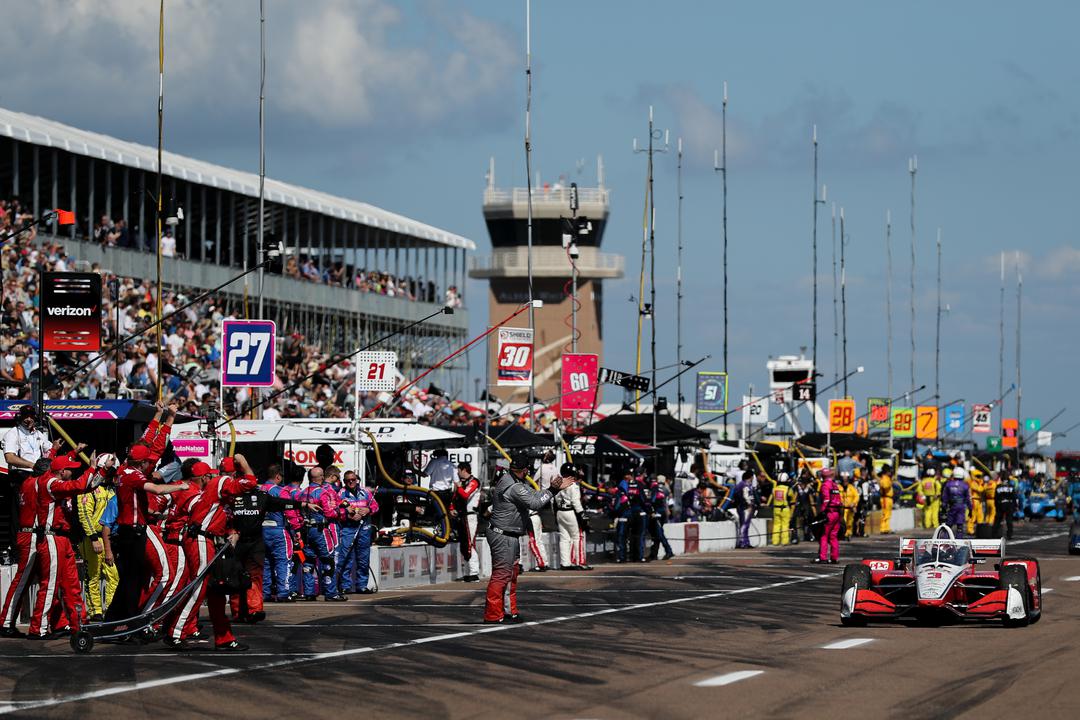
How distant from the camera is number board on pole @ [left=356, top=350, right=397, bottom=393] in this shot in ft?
105

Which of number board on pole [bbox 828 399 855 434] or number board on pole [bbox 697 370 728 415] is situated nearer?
number board on pole [bbox 697 370 728 415]

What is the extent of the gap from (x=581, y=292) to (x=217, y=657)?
7266 centimetres

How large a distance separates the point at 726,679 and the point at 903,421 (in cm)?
6097

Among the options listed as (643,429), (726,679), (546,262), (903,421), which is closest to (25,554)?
(726,679)

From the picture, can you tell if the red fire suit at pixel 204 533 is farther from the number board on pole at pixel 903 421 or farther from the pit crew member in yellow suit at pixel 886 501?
the number board on pole at pixel 903 421

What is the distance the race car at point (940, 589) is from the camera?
19109mm

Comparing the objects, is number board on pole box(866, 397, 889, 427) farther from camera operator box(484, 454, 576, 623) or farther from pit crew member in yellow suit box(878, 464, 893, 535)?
camera operator box(484, 454, 576, 623)

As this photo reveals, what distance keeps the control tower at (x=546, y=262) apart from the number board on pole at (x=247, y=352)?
59.3 metres

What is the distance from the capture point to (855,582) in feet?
63.8

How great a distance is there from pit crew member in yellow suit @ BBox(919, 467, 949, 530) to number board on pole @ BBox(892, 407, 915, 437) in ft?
62.6

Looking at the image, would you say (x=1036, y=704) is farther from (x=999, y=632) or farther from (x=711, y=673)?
(x=999, y=632)

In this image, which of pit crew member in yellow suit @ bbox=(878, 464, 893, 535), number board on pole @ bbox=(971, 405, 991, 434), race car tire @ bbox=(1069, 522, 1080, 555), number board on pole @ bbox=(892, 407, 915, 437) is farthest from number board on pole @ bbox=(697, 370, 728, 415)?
number board on pole @ bbox=(971, 405, 991, 434)

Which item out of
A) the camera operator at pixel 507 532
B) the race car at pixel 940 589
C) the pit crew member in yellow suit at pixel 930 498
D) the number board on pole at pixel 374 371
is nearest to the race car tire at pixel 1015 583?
the race car at pixel 940 589

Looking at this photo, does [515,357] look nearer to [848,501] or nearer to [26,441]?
[848,501]
